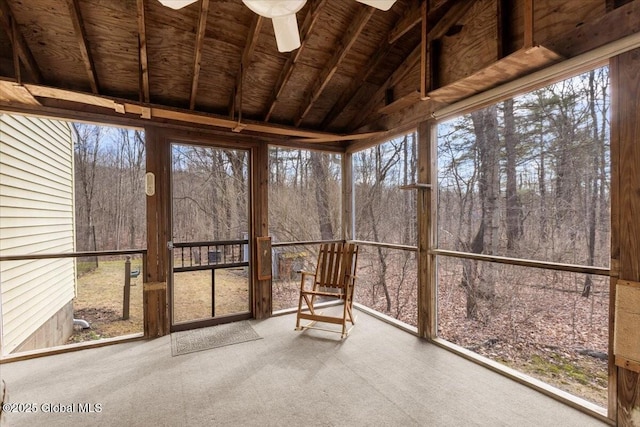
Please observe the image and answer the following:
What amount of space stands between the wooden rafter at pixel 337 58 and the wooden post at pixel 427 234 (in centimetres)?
120

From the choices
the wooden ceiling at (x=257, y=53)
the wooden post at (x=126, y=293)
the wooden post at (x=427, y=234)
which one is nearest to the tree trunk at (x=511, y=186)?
the wooden post at (x=427, y=234)

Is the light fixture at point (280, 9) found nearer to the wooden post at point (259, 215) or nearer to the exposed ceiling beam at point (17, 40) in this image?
the wooden post at point (259, 215)

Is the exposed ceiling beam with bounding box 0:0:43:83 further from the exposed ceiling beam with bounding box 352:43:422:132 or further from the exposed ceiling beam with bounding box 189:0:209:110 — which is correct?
the exposed ceiling beam with bounding box 352:43:422:132

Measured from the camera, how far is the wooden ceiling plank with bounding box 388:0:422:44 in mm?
2773

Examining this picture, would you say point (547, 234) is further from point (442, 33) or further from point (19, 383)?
point (19, 383)

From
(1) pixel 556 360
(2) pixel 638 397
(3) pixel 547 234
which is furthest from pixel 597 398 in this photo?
(3) pixel 547 234

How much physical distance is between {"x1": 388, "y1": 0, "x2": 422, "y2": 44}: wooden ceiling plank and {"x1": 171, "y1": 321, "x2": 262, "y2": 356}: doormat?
12.2 feet

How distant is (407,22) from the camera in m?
2.91

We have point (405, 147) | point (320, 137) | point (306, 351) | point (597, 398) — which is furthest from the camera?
point (405, 147)

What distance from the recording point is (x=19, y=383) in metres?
2.51

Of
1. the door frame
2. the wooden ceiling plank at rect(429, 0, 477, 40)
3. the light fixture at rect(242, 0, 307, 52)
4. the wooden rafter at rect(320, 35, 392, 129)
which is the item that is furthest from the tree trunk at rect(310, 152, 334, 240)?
the light fixture at rect(242, 0, 307, 52)

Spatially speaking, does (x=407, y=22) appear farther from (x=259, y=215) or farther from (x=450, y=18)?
(x=259, y=215)

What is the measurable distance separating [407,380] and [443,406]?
384 mm

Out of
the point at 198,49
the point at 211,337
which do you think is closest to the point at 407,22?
the point at 198,49
